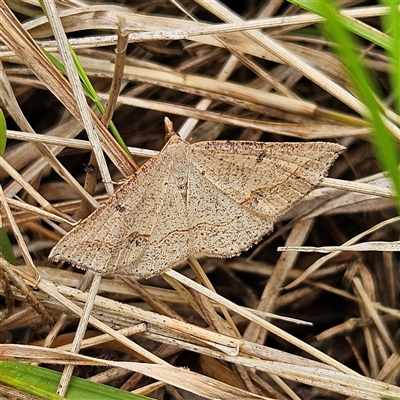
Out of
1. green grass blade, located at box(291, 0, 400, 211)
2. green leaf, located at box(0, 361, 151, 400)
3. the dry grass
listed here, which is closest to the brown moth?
the dry grass

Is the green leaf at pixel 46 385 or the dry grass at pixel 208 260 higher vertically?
the dry grass at pixel 208 260

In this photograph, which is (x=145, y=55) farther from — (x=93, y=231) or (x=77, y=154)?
(x=93, y=231)

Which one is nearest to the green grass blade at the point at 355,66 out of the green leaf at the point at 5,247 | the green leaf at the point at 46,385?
the green leaf at the point at 46,385

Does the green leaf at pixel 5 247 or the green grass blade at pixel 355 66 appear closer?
the green grass blade at pixel 355 66

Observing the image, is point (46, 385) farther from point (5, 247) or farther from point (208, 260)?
point (208, 260)

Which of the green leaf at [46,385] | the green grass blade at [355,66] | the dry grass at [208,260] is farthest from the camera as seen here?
the dry grass at [208,260]

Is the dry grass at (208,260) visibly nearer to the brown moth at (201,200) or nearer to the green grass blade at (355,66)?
the brown moth at (201,200)

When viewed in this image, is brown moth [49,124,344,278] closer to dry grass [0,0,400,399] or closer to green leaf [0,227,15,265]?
dry grass [0,0,400,399]
